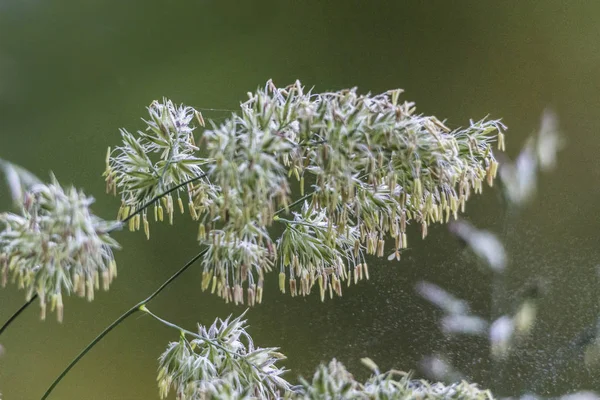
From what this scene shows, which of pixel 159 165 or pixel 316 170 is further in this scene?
pixel 159 165

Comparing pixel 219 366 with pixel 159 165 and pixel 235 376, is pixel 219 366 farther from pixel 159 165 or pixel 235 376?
pixel 159 165

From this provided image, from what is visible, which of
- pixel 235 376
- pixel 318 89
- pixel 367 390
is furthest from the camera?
pixel 318 89

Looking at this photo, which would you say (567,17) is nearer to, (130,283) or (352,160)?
(352,160)

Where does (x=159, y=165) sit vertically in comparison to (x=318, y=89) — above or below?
below

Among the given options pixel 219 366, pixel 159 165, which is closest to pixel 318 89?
pixel 159 165

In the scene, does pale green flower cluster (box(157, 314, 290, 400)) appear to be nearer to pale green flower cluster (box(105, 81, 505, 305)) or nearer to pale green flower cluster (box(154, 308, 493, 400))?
pale green flower cluster (box(154, 308, 493, 400))

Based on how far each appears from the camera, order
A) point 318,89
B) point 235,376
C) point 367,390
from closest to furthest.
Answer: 1. point 367,390
2. point 235,376
3. point 318,89

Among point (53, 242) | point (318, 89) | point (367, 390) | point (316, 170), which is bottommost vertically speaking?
point (367, 390)
